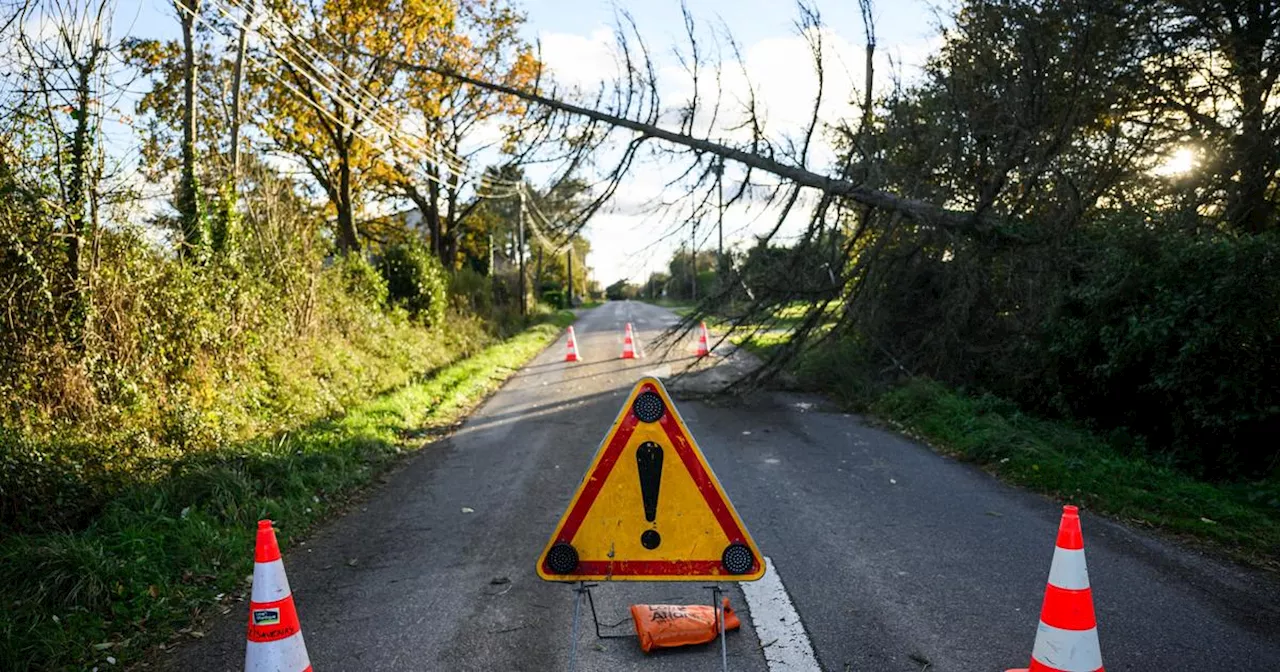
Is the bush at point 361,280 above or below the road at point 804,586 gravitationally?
above

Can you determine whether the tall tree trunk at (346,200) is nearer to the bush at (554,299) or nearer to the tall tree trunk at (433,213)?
the tall tree trunk at (433,213)

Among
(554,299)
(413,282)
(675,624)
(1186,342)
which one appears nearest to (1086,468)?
(1186,342)

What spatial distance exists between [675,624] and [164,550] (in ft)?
11.2

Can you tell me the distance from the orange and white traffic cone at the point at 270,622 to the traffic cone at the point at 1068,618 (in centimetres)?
300

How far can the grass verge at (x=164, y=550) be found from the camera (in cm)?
395

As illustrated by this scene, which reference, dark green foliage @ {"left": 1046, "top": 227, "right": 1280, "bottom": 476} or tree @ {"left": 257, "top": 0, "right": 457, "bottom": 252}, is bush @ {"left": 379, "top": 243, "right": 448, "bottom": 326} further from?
dark green foliage @ {"left": 1046, "top": 227, "right": 1280, "bottom": 476}

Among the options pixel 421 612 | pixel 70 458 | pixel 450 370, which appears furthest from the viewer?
pixel 450 370

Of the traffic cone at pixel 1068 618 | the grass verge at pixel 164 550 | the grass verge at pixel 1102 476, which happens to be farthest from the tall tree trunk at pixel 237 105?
the traffic cone at pixel 1068 618

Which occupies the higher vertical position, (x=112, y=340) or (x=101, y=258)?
(x=101, y=258)

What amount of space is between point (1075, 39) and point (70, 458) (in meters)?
9.27

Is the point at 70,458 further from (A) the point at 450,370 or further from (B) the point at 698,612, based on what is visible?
(A) the point at 450,370

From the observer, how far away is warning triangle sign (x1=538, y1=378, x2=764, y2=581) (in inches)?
133

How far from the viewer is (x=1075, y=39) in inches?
294

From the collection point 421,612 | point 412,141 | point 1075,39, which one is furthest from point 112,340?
point 1075,39
